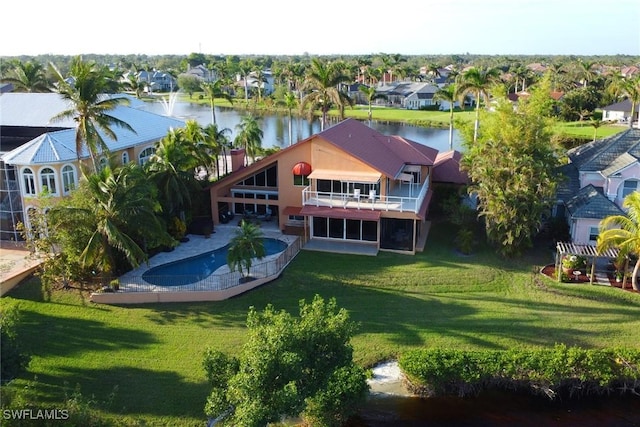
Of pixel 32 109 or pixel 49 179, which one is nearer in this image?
pixel 49 179

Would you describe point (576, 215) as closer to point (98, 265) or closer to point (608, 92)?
point (98, 265)

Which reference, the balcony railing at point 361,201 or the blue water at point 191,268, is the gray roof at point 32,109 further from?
the balcony railing at point 361,201

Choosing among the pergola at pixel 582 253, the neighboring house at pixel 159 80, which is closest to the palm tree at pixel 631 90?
the pergola at pixel 582 253

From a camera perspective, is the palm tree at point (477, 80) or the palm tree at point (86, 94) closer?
the palm tree at point (86, 94)

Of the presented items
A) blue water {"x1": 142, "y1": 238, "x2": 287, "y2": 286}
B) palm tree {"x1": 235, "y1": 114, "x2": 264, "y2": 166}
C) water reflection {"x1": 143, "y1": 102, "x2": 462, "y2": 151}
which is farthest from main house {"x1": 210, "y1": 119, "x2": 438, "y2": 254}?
water reflection {"x1": 143, "y1": 102, "x2": 462, "y2": 151}

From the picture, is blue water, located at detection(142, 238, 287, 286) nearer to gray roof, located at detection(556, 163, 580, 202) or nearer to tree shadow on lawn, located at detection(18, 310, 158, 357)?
tree shadow on lawn, located at detection(18, 310, 158, 357)

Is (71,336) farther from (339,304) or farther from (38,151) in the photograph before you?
(38,151)

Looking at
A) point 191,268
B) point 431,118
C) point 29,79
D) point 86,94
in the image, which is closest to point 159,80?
point 431,118
